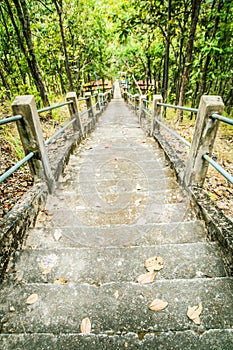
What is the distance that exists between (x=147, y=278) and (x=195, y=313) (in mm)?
377

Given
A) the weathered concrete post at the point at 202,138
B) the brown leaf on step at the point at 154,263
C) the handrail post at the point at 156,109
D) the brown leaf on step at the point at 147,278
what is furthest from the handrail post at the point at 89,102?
the brown leaf on step at the point at 147,278

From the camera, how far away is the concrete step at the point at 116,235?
1.92m

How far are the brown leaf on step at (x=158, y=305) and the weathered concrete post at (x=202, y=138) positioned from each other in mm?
1552

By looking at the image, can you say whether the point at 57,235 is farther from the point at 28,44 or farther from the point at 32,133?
the point at 28,44

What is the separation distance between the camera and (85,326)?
114 centimetres

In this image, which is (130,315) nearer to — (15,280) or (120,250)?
(120,250)

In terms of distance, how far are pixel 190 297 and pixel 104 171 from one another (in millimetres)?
2547

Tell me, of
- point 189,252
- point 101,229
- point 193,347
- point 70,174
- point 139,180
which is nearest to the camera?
point 193,347

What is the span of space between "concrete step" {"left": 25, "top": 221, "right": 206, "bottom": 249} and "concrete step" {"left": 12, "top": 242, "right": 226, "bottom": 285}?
24 cm

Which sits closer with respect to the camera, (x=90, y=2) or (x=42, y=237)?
(x=42, y=237)

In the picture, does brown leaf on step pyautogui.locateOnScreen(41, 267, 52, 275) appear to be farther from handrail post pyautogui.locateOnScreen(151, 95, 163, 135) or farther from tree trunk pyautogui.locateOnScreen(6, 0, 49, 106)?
tree trunk pyautogui.locateOnScreen(6, 0, 49, 106)

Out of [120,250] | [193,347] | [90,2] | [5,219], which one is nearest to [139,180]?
[120,250]

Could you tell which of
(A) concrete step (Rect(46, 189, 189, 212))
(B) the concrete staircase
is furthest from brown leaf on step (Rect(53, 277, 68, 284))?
(A) concrete step (Rect(46, 189, 189, 212))

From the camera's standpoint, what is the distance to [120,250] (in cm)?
167
